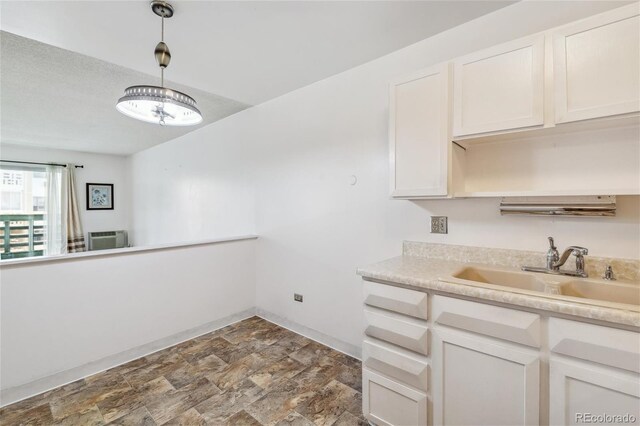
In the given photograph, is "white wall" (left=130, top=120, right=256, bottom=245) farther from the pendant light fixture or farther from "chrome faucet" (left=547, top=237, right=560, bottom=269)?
"chrome faucet" (left=547, top=237, right=560, bottom=269)

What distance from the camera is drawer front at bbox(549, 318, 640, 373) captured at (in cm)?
93

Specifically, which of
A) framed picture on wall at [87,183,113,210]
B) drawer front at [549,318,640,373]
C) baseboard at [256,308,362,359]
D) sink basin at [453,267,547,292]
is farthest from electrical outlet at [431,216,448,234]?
framed picture on wall at [87,183,113,210]

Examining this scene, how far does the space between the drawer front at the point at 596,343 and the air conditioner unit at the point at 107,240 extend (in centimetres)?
710

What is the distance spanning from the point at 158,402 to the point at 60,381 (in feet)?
2.67

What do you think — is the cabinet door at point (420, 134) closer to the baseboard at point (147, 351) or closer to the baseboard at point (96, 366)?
the baseboard at point (147, 351)

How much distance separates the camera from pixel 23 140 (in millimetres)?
4664

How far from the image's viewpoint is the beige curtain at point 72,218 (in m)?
5.45

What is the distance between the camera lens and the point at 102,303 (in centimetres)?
219

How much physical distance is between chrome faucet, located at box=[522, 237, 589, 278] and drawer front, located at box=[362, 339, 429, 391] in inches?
31.7

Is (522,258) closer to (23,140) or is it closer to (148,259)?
(148,259)

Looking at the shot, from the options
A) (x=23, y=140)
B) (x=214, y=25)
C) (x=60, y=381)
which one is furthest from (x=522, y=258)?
(x=23, y=140)

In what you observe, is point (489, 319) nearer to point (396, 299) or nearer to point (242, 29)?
point (396, 299)

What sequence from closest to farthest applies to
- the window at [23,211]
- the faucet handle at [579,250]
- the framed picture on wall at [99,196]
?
1. the faucet handle at [579,250]
2. the window at [23,211]
3. the framed picture on wall at [99,196]

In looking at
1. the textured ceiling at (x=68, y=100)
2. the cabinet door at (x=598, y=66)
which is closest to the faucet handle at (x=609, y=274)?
the cabinet door at (x=598, y=66)
